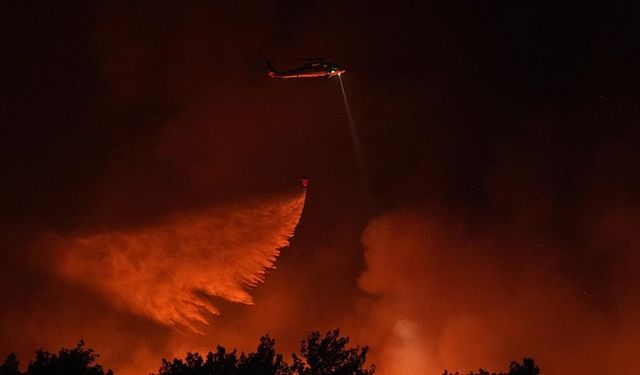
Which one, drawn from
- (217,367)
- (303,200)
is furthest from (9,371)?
(303,200)

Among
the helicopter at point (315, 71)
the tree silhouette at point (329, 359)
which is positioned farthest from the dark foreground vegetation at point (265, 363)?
the helicopter at point (315, 71)

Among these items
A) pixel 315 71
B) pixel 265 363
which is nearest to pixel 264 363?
pixel 265 363

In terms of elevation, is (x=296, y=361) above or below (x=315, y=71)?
below

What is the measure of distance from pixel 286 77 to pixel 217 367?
800 inches

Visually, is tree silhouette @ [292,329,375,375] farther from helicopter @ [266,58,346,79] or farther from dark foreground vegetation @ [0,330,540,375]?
helicopter @ [266,58,346,79]

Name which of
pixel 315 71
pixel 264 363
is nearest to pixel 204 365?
pixel 264 363

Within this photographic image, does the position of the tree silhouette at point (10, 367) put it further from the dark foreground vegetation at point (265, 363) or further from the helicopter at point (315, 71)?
the helicopter at point (315, 71)

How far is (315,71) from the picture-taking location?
4162 centimetres

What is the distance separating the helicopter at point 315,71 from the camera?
41281 millimetres

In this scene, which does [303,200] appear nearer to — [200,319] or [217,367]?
[200,319]

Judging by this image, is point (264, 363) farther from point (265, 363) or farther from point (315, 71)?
point (315, 71)

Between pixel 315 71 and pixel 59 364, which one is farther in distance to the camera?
pixel 315 71

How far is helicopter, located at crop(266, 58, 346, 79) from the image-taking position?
41281 millimetres

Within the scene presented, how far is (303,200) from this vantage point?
42.6m
